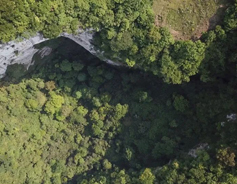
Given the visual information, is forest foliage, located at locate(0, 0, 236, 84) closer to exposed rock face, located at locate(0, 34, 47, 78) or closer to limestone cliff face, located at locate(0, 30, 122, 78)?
limestone cliff face, located at locate(0, 30, 122, 78)

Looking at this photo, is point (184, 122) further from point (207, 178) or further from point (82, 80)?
point (82, 80)

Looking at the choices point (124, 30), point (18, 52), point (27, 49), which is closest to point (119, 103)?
point (124, 30)

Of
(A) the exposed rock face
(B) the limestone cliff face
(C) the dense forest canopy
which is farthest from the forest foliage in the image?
(A) the exposed rock face

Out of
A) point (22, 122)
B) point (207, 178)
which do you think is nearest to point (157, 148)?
point (207, 178)

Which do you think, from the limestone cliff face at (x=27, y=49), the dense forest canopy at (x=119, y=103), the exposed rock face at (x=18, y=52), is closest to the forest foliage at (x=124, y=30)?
the dense forest canopy at (x=119, y=103)

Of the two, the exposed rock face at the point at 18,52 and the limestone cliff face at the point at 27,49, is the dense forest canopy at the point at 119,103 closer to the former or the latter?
the limestone cliff face at the point at 27,49

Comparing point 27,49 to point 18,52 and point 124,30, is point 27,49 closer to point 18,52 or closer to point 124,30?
point 18,52

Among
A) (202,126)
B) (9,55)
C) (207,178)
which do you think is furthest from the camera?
(202,126)
